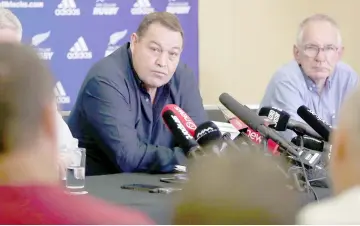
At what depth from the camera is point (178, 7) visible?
15.1 ft

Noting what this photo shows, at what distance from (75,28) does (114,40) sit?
248mm

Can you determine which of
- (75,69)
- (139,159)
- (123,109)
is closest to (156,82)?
(123,109)

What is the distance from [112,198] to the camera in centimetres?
226

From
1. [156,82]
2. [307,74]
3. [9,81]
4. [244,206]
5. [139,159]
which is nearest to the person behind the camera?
[244,206]

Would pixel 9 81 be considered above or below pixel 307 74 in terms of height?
above

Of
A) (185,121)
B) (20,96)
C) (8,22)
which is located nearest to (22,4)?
(8,22)

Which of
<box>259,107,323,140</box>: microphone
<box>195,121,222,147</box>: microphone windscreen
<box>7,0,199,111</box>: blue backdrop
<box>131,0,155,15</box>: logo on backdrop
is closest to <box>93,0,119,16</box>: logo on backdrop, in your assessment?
<box>7,0,199,111</box>: blue backdrop

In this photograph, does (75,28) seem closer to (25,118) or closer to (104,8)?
(104,8)

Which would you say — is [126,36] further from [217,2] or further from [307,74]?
[307,74]

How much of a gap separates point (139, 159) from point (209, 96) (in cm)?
202

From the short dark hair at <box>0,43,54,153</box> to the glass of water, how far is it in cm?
125

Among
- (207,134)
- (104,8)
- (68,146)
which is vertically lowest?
(68,146)

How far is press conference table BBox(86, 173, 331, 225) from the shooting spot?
2.11 meters

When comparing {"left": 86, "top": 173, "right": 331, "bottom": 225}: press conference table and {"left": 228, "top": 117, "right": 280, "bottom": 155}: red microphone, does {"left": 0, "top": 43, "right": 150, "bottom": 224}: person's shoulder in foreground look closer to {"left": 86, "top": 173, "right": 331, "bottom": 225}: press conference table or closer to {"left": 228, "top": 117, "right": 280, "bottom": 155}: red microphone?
{"left": 86, "top": 173, "right": 331, "bottom": 225}: press conference table
